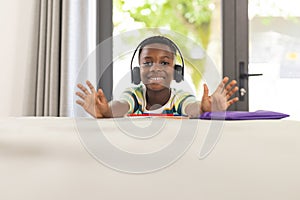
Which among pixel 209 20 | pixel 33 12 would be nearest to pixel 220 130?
pixel 33 12

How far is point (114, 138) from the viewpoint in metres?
0.52

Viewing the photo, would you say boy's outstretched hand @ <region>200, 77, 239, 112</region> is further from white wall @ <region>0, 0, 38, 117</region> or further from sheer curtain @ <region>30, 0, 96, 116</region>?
white wall @ <region>0, 0, 38, 117</region>

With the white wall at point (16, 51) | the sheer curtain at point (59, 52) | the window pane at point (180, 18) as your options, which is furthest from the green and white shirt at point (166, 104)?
the window pane at point (180, 18)

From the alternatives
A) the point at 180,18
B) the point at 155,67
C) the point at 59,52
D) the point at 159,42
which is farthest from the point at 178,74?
the point at 180,18

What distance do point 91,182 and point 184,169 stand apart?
0.10 metres

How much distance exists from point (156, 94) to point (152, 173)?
1.64 feet

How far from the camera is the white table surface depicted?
462 mm

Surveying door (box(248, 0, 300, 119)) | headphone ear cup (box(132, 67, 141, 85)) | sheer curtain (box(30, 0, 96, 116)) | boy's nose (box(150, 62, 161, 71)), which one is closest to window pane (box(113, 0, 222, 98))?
door (box(248, 0, 300, 119))

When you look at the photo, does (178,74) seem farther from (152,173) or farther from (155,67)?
(152,173)

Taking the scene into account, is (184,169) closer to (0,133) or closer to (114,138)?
(114,138)

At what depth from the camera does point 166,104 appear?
1.22 metres

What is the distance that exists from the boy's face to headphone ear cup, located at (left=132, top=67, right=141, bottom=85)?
2cm

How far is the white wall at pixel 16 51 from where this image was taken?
2.30 metres

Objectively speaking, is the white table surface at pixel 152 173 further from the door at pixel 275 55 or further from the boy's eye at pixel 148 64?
the door at pixel 275 55
